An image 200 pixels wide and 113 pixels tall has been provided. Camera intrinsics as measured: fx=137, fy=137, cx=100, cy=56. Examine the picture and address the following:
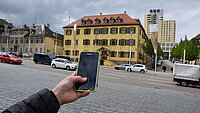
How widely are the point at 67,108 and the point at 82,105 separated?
697 mm

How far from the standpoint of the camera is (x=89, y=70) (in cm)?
238

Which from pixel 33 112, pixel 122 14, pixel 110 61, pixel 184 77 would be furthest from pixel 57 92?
pixel 122 14

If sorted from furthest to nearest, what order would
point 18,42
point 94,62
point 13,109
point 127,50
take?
point 18,42 → point 127,50 → point 94,62 → point 13,109

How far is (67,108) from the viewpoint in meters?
5.14

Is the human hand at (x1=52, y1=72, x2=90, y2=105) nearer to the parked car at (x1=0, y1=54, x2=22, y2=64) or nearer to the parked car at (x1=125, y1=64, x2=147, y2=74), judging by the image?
the parked car at (x1=0, y1=54, x2=22, y2=64)

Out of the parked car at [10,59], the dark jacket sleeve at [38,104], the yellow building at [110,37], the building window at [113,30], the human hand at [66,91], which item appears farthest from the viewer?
the building window at [113,30]

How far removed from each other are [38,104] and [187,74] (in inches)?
708

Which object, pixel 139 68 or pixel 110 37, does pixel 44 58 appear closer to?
pixel 139 68

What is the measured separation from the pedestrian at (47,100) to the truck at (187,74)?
17263 millimetres

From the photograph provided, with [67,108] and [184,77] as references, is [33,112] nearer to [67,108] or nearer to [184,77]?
[67,108]

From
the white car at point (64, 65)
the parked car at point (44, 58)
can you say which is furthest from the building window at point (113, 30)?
the white car at point (64, 65)

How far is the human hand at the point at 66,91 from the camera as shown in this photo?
5.61 feet

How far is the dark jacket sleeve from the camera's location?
1.35 meters

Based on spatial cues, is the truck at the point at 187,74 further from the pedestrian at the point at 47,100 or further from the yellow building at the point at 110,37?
the yellow building at the point at 110,37
